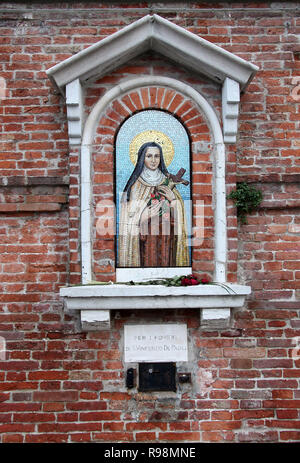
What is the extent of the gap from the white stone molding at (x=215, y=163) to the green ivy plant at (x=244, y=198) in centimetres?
11

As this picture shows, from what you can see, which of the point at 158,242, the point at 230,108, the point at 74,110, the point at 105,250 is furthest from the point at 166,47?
the point at 105,250

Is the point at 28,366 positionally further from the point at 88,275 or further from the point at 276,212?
the point at 276,212

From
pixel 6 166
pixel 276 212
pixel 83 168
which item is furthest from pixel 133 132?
pixel 276 212

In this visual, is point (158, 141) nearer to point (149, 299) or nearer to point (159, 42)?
point (159, 42)

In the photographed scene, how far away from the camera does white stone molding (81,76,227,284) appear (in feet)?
12.8

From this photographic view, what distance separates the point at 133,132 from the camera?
4.07 metres

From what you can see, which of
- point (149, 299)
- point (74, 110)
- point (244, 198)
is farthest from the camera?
point (244, 198)

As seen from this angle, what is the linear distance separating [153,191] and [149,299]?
36.9 inches

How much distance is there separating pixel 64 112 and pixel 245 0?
1.92m

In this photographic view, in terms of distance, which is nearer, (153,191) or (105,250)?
(105,250)

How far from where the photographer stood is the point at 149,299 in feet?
12.3

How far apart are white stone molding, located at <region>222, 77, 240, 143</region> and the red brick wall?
13cm
